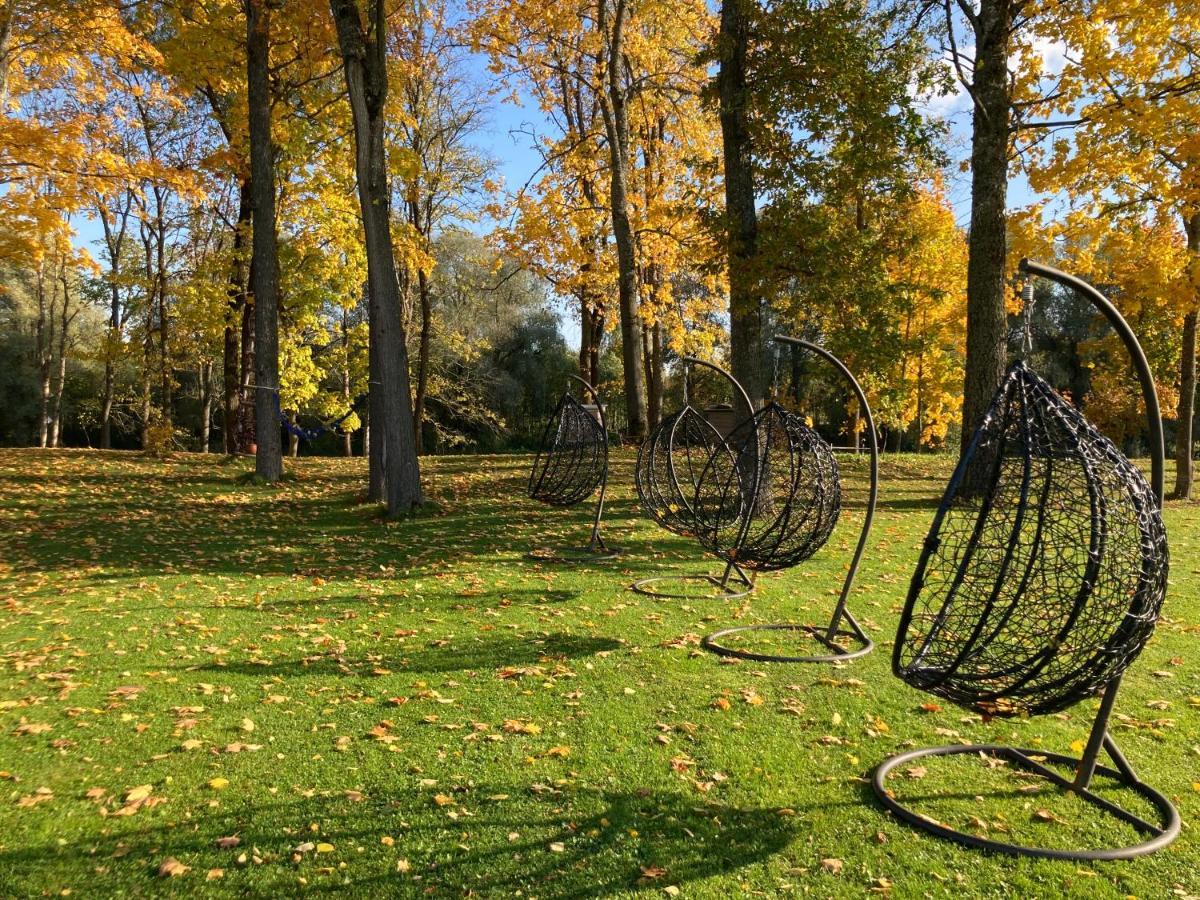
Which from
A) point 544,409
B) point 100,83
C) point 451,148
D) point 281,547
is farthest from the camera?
point 544,409

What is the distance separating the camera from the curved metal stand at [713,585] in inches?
316

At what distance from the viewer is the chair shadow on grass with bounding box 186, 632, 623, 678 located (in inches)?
222

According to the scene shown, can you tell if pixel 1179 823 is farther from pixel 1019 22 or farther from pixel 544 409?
pixel 544 409

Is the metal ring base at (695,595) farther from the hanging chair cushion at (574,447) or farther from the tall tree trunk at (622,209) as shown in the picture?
the tall tree trunk at (622,209)

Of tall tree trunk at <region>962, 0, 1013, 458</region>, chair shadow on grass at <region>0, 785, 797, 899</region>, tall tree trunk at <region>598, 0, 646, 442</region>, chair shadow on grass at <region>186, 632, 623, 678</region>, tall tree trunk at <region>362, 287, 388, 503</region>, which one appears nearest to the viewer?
chair shadow on grass at <region>0, 785, 797, 899</region>

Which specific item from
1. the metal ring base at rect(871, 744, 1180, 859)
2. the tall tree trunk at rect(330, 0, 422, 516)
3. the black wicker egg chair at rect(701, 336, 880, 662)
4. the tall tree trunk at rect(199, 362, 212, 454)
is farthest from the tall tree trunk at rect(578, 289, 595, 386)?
the metal ring base at rect(871, 744, 1180, 859)

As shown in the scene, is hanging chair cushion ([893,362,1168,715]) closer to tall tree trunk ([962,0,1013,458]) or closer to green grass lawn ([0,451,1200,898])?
green grass lawn ([0,451,1200,898])

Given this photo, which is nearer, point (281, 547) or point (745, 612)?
point (745, 612)

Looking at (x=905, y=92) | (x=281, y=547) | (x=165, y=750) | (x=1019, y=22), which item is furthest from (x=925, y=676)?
(x=1019, y=22)

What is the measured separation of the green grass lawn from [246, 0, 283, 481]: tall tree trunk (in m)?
6.11

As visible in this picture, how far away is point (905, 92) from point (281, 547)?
421 inches

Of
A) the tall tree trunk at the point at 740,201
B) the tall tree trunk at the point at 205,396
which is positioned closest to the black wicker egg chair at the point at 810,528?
the tall tree trunk at the point at 740,201

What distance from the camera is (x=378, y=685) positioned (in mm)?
5395

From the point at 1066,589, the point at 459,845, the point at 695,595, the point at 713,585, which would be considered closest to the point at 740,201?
the point at 713,585
